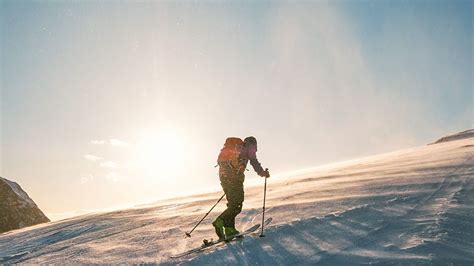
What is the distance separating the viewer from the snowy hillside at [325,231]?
5.73m

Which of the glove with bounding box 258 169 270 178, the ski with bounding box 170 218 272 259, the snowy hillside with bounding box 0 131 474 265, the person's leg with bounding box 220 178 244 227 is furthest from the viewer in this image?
the glove with bounding box 258 169 270 178

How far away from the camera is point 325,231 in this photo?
22.2 ft

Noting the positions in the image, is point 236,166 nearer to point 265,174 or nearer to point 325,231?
point 265,174

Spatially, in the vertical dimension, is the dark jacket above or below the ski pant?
above

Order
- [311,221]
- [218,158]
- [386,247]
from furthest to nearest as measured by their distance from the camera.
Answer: [218,158] → [311,221] → [386,247]

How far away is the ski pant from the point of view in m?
7.48

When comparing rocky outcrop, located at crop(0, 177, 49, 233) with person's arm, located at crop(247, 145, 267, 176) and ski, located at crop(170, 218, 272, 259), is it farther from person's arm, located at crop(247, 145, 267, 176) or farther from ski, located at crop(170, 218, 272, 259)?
person's arm, located at crop(247, 145, 267, 176)

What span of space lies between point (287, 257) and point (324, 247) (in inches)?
25.2

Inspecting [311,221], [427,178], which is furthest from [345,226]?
[427,178]

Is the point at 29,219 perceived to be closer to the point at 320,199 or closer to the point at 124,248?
the point at 124,248

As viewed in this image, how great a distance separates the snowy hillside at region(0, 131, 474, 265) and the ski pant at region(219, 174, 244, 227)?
0.73 m

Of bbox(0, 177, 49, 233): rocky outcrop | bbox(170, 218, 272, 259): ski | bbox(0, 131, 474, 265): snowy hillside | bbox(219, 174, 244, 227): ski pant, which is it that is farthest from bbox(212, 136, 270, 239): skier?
A: bbox(0, 177, 49, 233): rocky outcrop

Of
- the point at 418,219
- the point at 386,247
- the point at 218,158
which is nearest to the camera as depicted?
the point at 386,247

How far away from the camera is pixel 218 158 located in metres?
7.98
